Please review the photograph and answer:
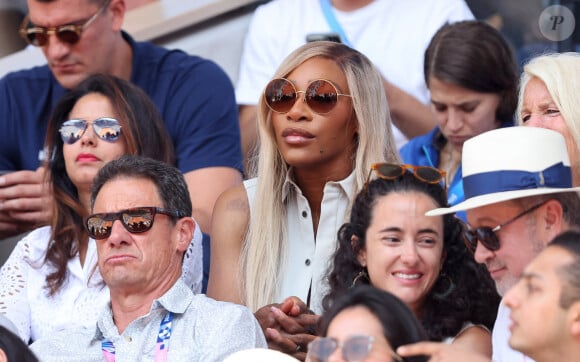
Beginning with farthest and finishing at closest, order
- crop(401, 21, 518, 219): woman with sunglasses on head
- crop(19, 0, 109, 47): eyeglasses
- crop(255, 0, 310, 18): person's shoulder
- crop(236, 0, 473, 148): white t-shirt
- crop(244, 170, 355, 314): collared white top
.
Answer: crop(255, 0, 310, 18): person's shoulder → crop(236, 0, 473, 148): white t-shirt → crop(19, 0, 109, 47): eyeglasses → crop(401, 21, 518, 219): woman with sunglasses on head → crop(244, 170, 355, 314): collared white top

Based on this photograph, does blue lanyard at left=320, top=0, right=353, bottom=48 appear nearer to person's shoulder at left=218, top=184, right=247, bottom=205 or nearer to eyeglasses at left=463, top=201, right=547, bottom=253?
person's shoulder at left=218, top=184, right=247, bottom=205

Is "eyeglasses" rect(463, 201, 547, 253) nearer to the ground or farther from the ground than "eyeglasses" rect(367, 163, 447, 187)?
nearer to the ground

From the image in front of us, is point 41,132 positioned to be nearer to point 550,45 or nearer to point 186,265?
point 186,265

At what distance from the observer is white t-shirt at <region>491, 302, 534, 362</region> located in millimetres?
3799

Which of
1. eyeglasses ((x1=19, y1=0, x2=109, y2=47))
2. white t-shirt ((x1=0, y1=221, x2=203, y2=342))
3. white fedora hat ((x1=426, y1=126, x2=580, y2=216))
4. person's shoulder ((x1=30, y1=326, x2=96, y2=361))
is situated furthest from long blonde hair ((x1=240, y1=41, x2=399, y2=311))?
eyeglasses ((x1=19, y1=0, x2=109, y2=47))

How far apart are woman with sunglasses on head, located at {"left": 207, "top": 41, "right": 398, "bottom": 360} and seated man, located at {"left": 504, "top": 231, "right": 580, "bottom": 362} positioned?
145 cm

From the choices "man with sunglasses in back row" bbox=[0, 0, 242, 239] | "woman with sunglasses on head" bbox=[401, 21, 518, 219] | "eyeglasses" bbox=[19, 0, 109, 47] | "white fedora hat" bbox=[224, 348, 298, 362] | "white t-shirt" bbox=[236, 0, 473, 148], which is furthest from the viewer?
"white t-shirt" bbox=[236, 0, 473, 148]

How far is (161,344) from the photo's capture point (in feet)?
13.2

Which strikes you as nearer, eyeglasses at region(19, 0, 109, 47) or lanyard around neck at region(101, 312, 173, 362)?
lanyard around neck at region(101, 312, 173, 362)

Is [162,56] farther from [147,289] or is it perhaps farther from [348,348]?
[348,348]

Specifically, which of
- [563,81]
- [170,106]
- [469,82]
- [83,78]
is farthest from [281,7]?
[563,81]

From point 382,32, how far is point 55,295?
2.02 m

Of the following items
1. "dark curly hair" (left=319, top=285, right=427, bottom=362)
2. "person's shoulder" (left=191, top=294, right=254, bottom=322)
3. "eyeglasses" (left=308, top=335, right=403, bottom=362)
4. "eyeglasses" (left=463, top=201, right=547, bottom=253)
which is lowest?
"person's shoulder" (left=191, top=294, right=254, bottom=322)

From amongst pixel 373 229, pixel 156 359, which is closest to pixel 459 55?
pixel 373 229
